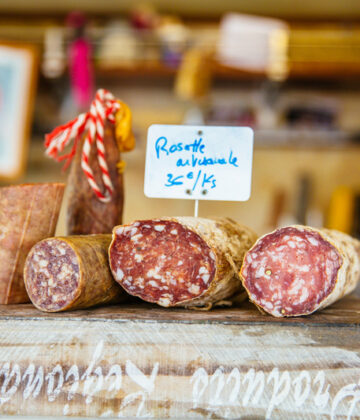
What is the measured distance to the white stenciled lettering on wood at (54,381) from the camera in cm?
117

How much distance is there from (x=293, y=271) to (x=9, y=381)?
676 millimetres

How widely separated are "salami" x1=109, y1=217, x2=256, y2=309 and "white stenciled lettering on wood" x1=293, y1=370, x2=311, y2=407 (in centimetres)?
29

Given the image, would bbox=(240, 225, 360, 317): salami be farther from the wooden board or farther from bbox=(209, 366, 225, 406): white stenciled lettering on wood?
bbox=(209, 366, 225, 406): white stenciled lettering on wood

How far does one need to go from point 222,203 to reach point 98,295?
296 cm

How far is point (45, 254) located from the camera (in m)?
1.27

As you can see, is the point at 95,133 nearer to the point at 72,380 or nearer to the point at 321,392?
the point at 72,380

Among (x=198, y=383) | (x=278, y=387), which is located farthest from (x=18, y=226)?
(x=278, y=387)

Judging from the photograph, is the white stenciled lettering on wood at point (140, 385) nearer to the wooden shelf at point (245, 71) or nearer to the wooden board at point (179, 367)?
the wooden board at point (179, 367)

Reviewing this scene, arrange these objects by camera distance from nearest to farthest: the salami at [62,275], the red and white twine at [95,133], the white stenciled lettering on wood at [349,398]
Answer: the white stenciled lettering on wood at [349,398] → the salami at [62,275] → the red and white twine at [95,133]

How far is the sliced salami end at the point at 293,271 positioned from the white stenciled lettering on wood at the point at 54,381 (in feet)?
1.52

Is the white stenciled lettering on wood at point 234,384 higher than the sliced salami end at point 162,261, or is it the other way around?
the sliced salami end at point 162,261

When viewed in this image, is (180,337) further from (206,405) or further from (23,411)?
(23,411)

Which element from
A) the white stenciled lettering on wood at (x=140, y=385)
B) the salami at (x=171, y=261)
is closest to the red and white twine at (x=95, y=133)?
the salami at (x=171, y=261)

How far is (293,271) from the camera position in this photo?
4.03 ft
